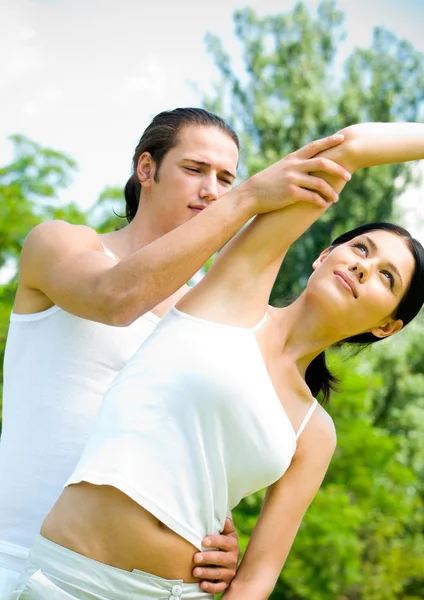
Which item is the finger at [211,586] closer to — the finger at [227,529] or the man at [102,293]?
the man at [102,293]

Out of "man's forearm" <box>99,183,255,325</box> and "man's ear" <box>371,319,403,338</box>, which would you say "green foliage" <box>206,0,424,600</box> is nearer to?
"man's ear" <box>371,319,403,338</box>

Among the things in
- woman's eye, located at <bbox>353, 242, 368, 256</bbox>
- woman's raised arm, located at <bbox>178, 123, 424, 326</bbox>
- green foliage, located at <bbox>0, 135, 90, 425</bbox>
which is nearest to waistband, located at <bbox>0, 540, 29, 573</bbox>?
woman's raised arm, located at <bbox>178, 123, 424, 326</bbox>

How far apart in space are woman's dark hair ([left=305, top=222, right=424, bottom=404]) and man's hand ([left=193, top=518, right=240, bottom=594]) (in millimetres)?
575

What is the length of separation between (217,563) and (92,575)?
0.33m

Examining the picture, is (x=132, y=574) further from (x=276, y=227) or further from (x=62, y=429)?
(x=276, y=227)

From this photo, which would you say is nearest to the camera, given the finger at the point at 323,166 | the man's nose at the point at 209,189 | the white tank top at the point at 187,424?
the white tank top at the point at 187,424

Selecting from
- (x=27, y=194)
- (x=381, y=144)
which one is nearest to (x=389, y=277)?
(x=381, y=144)

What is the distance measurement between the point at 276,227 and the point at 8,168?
338 inches

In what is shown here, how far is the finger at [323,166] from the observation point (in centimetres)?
181

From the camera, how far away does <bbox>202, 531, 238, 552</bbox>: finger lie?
1.85 metres

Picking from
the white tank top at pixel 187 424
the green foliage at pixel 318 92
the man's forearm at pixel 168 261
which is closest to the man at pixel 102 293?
the man's forearm at pixel 168 261

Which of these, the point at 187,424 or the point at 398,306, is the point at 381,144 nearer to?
the point at 398,306

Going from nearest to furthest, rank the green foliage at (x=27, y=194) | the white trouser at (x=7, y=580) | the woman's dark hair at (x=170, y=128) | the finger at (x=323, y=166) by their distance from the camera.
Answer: the finger at (x=323, y=166) → the white trouser at (x=7, y=580) → the woman's dark hair at (x=170, y=128) → the green foliage at (x=27, y=194)

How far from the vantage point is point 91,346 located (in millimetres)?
2162
